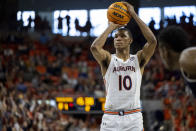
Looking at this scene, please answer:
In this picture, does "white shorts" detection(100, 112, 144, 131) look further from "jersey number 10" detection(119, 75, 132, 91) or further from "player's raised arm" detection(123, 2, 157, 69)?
"player's raised arm" detection(123, 2, 157, 69)

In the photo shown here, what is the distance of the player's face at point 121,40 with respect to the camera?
13.9ft

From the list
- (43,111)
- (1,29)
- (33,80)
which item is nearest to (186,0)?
(43,111)

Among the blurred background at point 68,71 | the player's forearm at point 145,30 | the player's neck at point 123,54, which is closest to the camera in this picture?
the player's forearm at point 145,30

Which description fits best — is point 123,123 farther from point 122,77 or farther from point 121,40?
point 121,40

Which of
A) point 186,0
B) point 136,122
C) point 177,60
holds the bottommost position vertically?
point 136,122

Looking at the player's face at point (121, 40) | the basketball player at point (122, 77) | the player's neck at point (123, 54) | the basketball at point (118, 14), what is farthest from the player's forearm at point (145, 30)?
the player's neck at point (123, 54)

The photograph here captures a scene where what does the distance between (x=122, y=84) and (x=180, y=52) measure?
1811mm

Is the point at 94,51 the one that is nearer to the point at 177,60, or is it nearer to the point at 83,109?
the point at 177,60

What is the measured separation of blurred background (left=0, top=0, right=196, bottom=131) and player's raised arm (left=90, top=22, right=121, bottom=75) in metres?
3.54

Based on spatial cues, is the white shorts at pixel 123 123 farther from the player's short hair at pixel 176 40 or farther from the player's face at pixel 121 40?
the player's short hair at pixel 176 40

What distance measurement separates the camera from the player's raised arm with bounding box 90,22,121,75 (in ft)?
13.5

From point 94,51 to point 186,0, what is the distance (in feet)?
24.6

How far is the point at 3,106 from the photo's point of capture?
8422mm

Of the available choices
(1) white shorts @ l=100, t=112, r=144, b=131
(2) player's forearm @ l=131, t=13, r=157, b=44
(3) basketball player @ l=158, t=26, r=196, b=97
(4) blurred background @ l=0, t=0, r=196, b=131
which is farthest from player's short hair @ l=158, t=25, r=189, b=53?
(4) blurred background @ l=0, t=0, r=196, b=131
